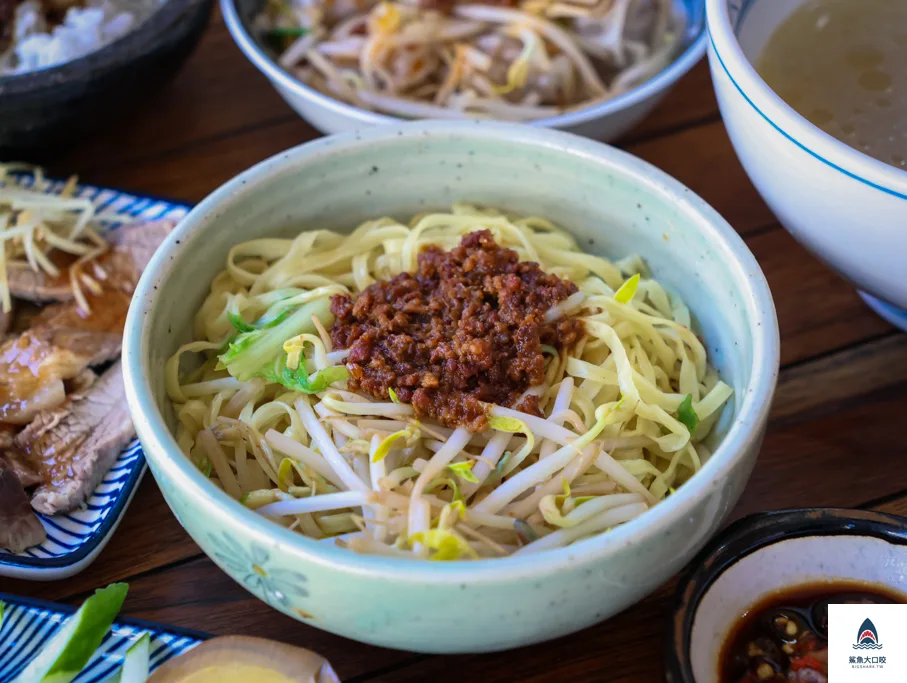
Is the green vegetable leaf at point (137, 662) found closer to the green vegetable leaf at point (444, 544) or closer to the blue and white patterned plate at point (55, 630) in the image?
the blue and white patterned plate at point (55, 630)

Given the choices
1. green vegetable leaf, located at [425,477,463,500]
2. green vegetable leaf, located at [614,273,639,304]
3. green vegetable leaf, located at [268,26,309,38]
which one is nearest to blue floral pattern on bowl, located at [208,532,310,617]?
green vegetable leaf, located at [425,477,463,500]

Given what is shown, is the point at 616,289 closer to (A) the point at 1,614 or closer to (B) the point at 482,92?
(B) the point at 482,92

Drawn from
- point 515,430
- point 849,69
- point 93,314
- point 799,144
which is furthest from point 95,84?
point 849,69

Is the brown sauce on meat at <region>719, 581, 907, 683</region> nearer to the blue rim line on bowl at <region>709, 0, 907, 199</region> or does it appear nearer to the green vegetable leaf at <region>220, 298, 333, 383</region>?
the blue rim line on bowl at <region>709, 0, 907, 199</region>

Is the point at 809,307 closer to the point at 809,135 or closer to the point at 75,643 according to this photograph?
the point at 809,135

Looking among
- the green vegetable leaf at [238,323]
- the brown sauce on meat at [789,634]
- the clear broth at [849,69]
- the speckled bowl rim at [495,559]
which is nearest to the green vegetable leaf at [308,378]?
the green vegetable leaf at [238,323]

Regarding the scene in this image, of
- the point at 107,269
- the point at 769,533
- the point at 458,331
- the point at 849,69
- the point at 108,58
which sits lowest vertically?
the point at 769,533

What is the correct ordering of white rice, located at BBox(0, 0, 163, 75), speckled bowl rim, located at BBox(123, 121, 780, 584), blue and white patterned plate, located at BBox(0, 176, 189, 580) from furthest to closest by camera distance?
1. white rice, located at BBox(0, 0, 163, 75)
2. blue and white patterned plate, located at BBox(0, 176, 189, 580)
3. speckled bowl rim, located at BBox(123, 121, 780, 584)
